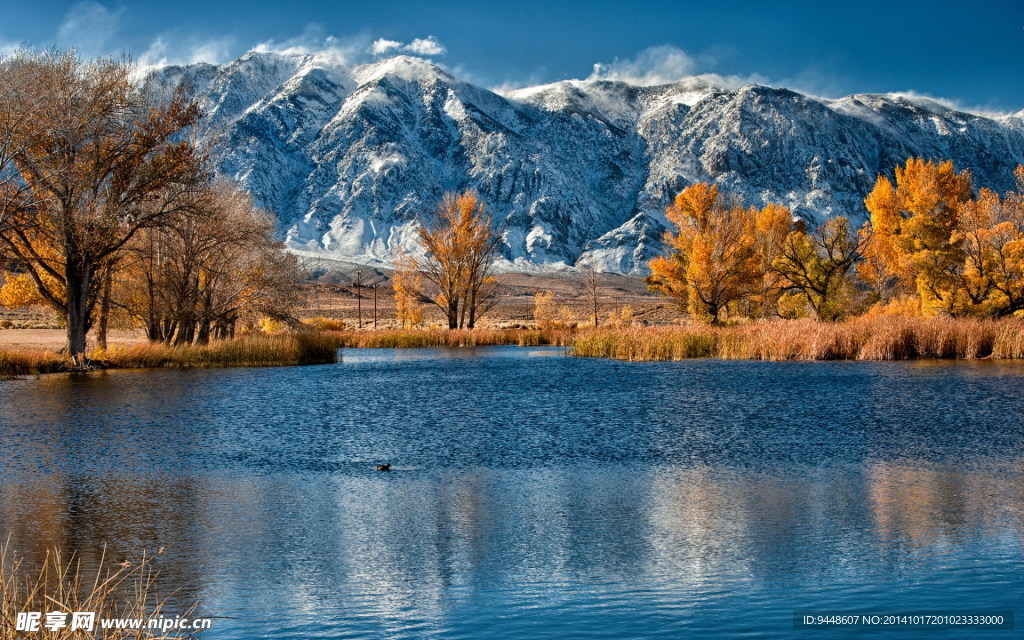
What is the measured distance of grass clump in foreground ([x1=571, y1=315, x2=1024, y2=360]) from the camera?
3706 centimetres

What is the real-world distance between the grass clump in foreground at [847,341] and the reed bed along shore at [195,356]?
14758 mm

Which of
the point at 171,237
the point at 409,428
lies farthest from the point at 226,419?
the point at 171,237

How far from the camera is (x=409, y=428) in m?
17.8

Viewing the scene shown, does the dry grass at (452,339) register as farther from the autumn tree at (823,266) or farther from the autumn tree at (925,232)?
the autumn tree at (925,232)

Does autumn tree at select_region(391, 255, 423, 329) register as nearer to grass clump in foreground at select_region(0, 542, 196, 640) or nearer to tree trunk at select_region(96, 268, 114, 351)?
tree trunk at select_region(96, 268, 114, 351)

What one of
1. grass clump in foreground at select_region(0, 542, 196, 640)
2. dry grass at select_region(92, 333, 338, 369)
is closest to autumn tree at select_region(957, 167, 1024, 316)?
dry grass at select_region(92, 333, 338, 369)

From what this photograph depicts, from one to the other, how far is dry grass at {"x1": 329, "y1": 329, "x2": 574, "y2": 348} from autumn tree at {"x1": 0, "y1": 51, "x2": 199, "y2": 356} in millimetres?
23242

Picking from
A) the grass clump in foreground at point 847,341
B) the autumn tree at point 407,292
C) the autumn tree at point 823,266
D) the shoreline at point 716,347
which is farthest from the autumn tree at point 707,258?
the autumn tree at point 407,292

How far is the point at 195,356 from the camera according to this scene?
1426 inches

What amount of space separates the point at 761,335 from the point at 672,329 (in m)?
5.47

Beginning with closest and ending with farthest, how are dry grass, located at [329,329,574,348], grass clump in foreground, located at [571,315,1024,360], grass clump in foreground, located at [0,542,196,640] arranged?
1. grass clump in foreground, located at [0,542,196,640]
2. grass clump in foreground, located at [571,315,1024,360]
3. dry grass, located at [329,329,574,348]

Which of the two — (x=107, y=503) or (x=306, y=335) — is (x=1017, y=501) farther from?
(x=306, y=335)

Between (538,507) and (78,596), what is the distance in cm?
523

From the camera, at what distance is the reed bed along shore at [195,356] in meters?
32.2
